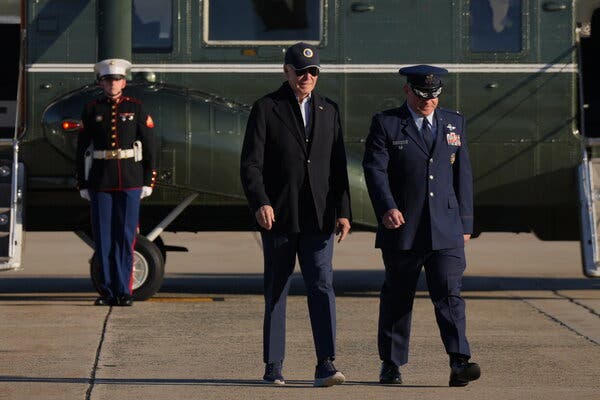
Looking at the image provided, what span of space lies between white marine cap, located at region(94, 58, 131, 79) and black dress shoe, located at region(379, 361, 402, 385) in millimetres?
4320

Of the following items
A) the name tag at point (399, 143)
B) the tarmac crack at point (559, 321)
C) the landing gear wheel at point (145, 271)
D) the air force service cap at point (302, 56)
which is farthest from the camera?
the landing gear wheel at point (145, 271)

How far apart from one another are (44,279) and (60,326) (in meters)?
4.46

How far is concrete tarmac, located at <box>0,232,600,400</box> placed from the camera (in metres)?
8.00

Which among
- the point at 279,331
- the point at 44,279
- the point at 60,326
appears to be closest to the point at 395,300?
the point at 279,331

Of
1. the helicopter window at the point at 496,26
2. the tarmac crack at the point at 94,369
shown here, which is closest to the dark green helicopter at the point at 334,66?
the helicopter window at the point at 496,26

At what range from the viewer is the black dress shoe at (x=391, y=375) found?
318 inches

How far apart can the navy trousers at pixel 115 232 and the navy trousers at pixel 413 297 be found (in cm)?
381

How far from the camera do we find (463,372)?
25.9 feet

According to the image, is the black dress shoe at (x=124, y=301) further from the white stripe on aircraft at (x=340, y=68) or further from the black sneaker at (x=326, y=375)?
the black sneaker at (x=326, y=375)

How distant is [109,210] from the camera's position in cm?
1159

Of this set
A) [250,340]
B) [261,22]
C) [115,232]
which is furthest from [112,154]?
[250,340]

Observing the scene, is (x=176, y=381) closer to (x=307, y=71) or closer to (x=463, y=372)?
(x=463, y=372)

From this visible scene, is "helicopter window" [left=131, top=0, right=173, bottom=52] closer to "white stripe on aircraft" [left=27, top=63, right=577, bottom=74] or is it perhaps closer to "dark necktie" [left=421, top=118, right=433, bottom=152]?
"white stripe on aircraft" [left=27, top=63, right=577, bottom=74]

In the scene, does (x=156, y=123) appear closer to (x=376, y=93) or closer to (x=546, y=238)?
(x=376, y=93)
